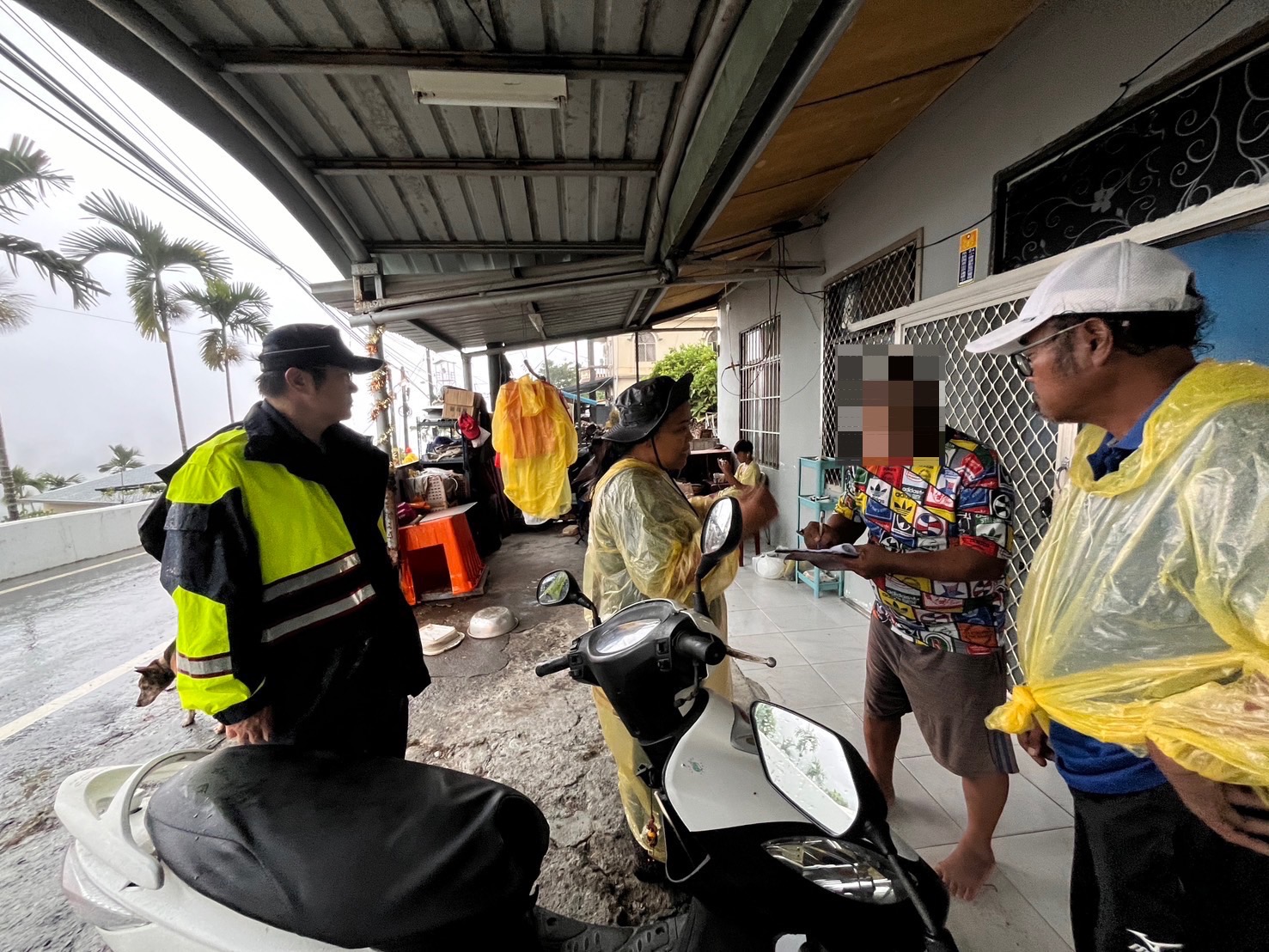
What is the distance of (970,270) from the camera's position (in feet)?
9.52

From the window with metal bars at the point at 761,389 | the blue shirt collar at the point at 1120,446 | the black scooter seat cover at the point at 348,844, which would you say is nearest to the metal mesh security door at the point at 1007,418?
the blue shirt collar at the point at 1120,446

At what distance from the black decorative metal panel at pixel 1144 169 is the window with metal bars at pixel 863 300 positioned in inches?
30.9

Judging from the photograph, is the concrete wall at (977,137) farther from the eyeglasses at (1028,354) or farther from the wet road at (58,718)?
the wet road at (58,718)

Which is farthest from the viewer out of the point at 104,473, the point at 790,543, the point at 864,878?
the point at 104,473

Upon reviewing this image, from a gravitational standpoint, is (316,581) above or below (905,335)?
below

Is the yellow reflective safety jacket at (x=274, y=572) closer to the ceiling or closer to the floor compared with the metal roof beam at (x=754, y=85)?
closer to the floor

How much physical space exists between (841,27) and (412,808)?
234 centimetres

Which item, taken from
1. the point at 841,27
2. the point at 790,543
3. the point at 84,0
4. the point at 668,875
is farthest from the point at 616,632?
the point at 790,543

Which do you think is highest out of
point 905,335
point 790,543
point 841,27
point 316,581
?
point 841,27

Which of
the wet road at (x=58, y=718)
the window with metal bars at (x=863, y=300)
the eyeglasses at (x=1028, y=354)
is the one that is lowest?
the wet road at (x=58, y=718)

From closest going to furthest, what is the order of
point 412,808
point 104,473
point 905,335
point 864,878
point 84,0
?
point 864,878 → point 412,808 → point 84,0 → point 905,335 → point 104,473

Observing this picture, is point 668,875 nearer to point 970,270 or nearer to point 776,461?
point 970,270

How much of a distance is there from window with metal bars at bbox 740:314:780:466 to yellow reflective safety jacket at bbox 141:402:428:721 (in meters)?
4.78

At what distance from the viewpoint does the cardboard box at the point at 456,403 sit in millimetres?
6078
